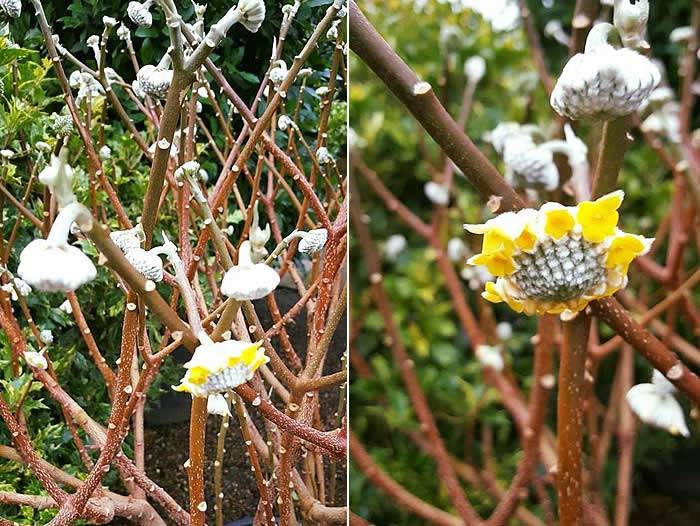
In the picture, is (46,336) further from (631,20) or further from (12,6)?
(631,20)

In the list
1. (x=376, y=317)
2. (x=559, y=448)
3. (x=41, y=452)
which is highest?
(x=376, y=317)

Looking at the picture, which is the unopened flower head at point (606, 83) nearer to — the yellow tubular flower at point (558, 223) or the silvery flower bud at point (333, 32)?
the yellow tubular flower at point (558, 223)

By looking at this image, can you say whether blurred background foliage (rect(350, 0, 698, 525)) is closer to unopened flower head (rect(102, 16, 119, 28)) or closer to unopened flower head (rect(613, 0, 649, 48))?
unopened flower head (rect(102, 16, 119, 28))

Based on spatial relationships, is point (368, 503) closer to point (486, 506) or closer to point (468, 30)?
point (486, 506)

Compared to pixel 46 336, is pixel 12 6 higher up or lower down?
higher up

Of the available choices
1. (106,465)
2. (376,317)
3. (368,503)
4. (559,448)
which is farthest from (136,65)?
(368,503)

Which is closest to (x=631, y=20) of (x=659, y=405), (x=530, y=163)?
(x=530, y=163)
